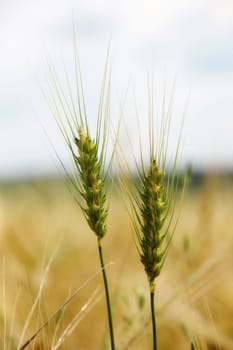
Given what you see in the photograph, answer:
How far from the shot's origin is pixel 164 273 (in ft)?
5.72

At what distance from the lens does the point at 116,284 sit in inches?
60.6

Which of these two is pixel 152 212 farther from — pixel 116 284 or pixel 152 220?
pixel 116 284

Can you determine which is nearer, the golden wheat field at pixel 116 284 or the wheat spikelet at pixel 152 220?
the wheat spikelet at pixel 152 220

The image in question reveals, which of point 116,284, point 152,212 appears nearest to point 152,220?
point 152,212

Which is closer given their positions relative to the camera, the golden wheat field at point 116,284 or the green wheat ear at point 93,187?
the green wheat ear at point 93,187

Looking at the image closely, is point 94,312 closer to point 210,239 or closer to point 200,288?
point 210,239

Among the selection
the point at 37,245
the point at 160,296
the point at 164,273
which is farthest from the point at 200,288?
the point at 37,245

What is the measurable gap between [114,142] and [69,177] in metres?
0.08

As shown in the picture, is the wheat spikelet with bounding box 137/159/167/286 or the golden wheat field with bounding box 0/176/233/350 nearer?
the wheat spikelet with bounding box 137/159/167/286

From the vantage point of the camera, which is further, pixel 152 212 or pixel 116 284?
pixel 116 284

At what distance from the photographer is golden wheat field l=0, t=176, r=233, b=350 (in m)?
1.13

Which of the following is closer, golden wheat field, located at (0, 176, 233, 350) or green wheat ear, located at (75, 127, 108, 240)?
green wheat ear, located at (75, 127, 108, 240)

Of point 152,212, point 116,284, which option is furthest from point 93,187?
point 116,284

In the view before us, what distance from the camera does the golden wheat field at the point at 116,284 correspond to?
113 cm
